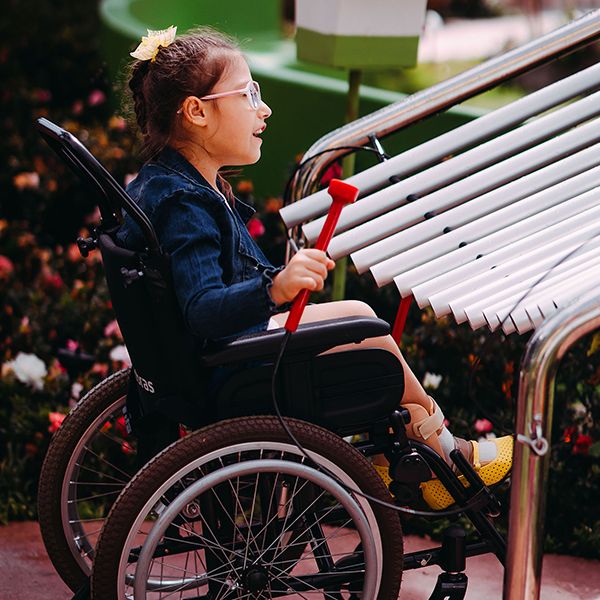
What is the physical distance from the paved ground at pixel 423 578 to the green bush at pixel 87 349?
11cm

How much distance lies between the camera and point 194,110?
263cm

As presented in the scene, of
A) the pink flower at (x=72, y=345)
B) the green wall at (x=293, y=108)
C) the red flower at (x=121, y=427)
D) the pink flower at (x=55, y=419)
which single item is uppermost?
the green wall at (x=293, y=108)

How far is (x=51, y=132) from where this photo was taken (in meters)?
2.45

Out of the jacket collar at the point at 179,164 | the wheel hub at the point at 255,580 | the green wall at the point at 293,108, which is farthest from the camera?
the green wall at the point at 293,108

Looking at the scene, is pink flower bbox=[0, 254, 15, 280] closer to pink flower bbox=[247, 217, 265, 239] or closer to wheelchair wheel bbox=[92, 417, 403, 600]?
pink flower bbox=[247, 217, 265, 239]

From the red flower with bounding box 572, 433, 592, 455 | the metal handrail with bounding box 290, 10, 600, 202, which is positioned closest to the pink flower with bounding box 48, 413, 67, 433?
the metal handrail with bounding box 290, 10, 600, 202

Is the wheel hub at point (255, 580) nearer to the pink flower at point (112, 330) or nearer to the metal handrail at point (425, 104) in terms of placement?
the metal handrail at point (425, 104)

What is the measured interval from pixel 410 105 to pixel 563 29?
0.43 m

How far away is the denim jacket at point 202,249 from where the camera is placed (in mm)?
2402

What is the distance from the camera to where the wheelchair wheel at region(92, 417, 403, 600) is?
237cm

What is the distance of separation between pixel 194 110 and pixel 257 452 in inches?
28.4

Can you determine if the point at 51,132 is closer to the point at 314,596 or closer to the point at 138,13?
the point at 314,596

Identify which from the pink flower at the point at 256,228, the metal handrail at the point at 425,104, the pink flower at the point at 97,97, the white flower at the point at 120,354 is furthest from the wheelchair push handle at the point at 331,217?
the pink flower at the point at 97,97

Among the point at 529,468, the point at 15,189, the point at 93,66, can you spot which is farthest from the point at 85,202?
the point at 529,468
